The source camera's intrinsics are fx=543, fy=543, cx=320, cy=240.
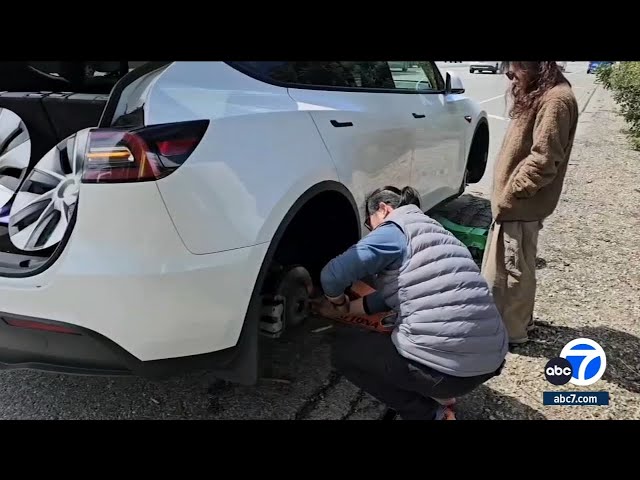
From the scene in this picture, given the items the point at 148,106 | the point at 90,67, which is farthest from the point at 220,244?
the point at 90,67

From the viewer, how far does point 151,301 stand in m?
1.79

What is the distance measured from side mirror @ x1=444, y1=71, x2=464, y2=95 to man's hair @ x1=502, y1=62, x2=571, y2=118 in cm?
149

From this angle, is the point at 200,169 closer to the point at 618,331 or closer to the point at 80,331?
the point at 80,331

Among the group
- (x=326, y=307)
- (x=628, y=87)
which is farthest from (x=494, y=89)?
(x=326, y=307)

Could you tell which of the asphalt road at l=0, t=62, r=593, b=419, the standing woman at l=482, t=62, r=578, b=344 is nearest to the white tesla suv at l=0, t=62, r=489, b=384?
the asphalt road at l=0, t=62, r=593, b=419

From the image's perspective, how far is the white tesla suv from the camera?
1758 millimetres

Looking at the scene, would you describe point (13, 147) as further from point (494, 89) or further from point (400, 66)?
point (494, 89)

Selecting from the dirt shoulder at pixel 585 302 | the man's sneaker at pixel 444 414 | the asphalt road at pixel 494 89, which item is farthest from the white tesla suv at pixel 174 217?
the dirt shoulder at pixel 585 302

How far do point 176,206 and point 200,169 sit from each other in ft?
0.48

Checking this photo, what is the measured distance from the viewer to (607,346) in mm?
3111

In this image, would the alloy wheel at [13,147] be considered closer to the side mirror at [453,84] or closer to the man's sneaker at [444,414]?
the man's sneaker at [444,414]

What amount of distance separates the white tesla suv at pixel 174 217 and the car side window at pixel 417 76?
3.01 ft

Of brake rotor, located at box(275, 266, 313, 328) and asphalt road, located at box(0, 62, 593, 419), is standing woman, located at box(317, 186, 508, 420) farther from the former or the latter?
asphalt road, located at box(0, 62, 593, 419)

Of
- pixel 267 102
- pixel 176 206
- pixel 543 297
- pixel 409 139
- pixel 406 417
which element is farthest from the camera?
pixel 543 297
